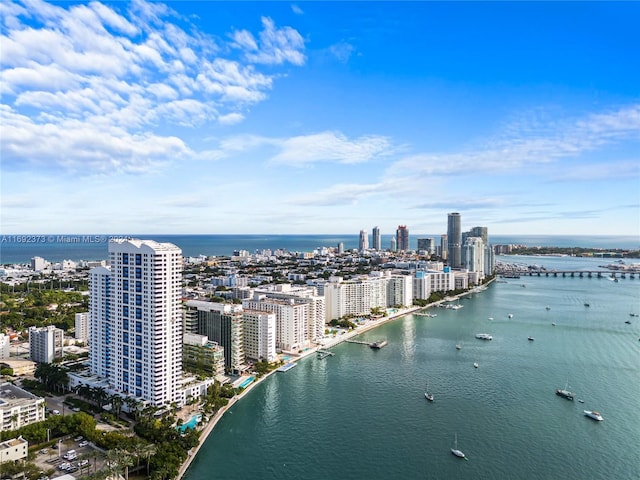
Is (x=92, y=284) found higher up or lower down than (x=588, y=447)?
higher up

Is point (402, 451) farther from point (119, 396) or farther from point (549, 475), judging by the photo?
point (119, 396)

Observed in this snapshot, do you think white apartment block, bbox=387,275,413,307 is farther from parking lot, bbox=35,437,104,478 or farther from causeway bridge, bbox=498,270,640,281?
causeway bridge, bbox=498,270,640,281

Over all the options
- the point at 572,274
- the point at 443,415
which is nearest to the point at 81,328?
the point at 443,415

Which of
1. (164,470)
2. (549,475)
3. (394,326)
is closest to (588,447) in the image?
(549,475)

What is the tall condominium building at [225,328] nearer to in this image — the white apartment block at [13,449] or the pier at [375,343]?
the pier at [375,343]

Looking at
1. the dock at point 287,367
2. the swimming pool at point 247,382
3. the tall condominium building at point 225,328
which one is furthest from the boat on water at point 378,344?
the swimming pool at point 247,382

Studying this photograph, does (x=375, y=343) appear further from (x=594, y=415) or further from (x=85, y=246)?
(x=85, y=246)
